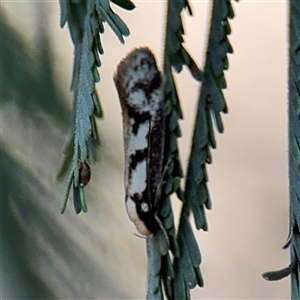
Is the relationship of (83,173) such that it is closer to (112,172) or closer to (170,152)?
(170,152)

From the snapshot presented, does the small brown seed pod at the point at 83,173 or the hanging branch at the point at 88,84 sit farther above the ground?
the hanging branch at the point at 88,84

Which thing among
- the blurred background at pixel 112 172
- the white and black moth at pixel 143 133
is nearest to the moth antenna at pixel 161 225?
the white and black moth at pixel 143 133

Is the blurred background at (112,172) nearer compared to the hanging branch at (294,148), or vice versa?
the hanging branch at (294,148)

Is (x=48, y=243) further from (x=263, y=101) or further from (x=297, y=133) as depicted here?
(x=297, y=133)

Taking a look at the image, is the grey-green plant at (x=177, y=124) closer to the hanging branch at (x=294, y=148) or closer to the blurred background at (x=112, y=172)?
the hanging branch at (x=294, y=148)

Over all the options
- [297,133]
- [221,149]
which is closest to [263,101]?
[221,149]

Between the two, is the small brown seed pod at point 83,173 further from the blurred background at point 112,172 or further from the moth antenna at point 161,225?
the blurred background at point 112,172
